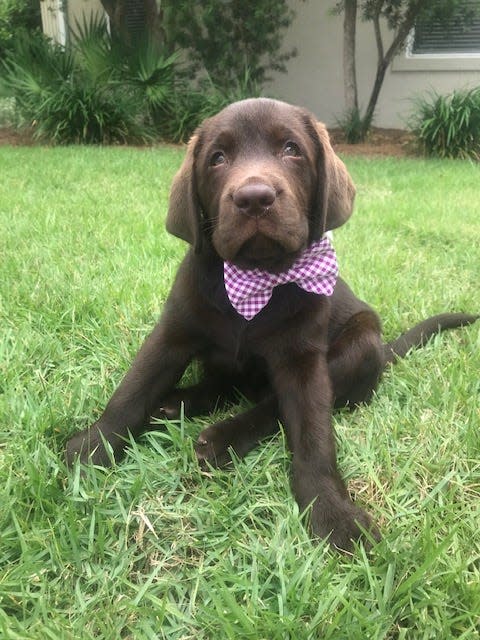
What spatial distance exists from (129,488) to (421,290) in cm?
204

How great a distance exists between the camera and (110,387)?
7.03 feet

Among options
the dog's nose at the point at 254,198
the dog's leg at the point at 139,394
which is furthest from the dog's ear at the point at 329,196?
the dog's leg at the point at 139,394

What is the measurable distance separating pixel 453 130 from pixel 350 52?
2307 mm

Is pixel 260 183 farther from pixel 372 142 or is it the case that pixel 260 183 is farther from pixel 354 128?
pixel 372 142

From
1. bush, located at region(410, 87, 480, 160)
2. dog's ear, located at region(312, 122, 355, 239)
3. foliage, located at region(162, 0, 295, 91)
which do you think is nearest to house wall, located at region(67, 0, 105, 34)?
foliage, located at region(162, 0, 295, 91)

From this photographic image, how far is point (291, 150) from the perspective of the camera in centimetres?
195

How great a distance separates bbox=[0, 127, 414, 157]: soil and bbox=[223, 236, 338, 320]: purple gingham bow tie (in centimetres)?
751

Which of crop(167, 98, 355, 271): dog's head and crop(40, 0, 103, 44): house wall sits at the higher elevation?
crop(40, 0, 103, 44): house wall

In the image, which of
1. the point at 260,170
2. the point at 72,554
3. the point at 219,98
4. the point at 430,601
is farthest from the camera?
the point at 219,98

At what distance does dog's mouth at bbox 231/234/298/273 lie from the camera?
1755 mm

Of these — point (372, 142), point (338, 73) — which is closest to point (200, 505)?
point (372, 142)

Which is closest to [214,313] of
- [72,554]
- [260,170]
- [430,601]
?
[260,170]

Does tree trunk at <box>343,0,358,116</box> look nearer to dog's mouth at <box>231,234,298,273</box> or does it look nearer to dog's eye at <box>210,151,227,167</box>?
dog's eye at <box>210,151,227,167</box>

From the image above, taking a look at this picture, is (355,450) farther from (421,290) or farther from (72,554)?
(421,290)
